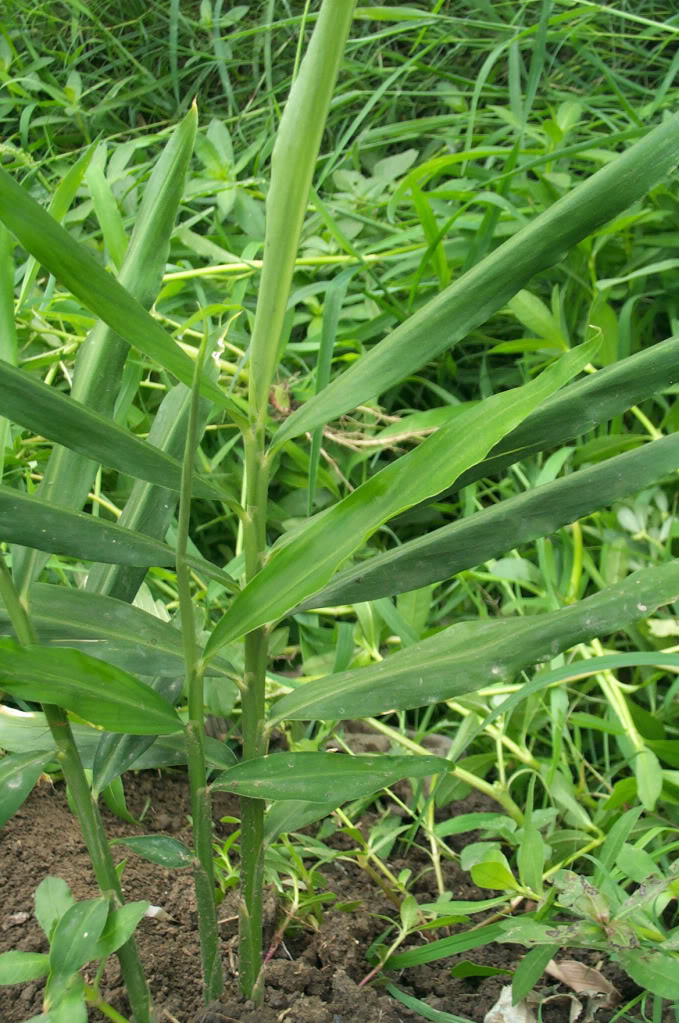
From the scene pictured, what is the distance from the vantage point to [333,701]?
597mm

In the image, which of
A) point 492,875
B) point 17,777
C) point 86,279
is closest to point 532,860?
point 492,875

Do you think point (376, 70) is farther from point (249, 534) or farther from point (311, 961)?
point (311, 961)

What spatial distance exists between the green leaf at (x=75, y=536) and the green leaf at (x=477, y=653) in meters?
0.10

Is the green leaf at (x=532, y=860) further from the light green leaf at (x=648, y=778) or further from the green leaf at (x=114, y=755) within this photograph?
the green leaf at (x=114, y=755)

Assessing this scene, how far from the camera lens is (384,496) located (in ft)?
1.61

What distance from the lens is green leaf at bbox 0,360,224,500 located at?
1.68ft

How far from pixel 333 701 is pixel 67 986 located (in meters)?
0.22

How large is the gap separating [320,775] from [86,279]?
1.03 feet

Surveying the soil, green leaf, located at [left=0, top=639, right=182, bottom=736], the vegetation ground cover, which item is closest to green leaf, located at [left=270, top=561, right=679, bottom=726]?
the vegetation ground cover

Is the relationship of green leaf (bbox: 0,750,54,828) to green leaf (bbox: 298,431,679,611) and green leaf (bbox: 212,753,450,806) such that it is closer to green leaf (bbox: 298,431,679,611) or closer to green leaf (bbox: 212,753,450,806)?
green leaf (bbox: 212,753,450,806)

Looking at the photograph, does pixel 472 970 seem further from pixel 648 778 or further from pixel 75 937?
pixel 75 937

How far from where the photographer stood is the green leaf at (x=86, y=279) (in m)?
0.47

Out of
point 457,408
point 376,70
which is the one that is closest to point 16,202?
point 457,408

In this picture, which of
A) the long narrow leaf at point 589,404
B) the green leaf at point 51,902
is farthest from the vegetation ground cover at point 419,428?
the green leaf at point 51,902
